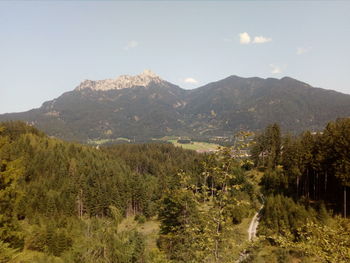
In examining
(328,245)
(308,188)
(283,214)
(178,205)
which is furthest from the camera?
(308,188)

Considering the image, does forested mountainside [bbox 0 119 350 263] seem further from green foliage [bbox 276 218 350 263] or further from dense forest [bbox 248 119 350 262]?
dense forest [bbox 248 119 350 262]

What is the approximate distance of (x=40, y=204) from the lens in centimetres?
6881

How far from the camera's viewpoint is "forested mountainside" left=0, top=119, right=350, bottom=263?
938 centimetres

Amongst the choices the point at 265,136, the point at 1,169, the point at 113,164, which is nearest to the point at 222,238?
the point at 1,169

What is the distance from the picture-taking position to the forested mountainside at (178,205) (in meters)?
9.38

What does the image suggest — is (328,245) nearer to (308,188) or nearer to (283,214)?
(283,214)

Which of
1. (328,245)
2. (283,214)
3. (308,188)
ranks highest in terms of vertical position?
(328,245)

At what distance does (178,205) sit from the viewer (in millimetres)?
36188

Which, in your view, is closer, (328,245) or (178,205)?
(328,245)

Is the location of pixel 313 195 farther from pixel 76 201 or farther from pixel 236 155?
pixel 76 201

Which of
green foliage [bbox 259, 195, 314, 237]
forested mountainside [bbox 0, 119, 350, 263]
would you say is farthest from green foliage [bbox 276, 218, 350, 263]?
green foliage [bbox 259, 195, 314, 237]

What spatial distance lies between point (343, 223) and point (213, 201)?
299 inches

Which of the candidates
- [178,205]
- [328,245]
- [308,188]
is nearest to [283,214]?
[308,188]

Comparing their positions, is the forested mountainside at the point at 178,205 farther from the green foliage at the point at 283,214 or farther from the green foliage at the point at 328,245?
the green foliage at the point at 283,214
